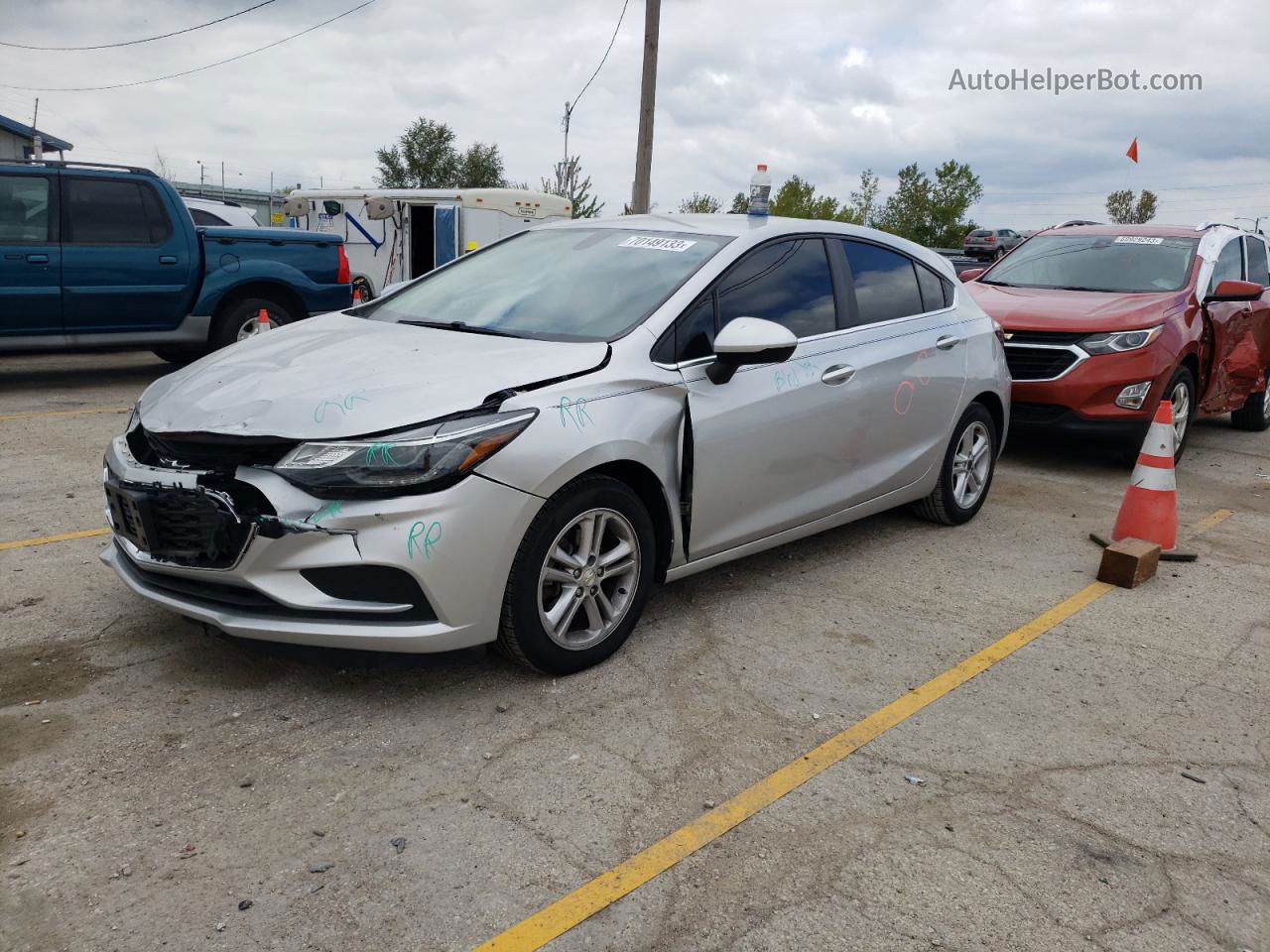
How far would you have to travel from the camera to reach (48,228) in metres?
8.78

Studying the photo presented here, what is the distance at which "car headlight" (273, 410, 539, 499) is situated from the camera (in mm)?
3201

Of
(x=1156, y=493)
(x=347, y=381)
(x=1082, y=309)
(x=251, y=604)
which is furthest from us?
(x=1082, y=309)

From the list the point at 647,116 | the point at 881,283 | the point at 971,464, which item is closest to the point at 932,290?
the point at 881,283

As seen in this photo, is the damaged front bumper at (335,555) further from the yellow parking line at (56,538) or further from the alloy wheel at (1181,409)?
the alloy wheel at (1181,409)

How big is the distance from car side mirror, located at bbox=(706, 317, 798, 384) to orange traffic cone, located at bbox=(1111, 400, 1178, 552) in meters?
2.65

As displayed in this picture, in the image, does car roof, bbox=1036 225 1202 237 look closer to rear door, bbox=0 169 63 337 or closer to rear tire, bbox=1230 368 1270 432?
rear tire, bbox=1230 368 1270 432

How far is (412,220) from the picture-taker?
Result: 20.9m

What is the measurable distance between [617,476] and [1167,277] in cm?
617

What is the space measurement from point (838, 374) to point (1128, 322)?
384 centimetres

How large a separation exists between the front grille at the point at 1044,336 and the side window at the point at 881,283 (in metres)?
2.48

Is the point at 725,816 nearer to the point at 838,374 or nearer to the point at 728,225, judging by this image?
the point at 838,374

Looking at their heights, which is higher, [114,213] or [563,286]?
[114,213]

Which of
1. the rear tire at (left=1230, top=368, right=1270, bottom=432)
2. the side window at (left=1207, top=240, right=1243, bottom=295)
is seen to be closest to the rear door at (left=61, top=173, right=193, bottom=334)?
the side window at (left=1207, top=240, right=1243, bottom=295)

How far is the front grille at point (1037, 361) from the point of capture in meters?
7.48
